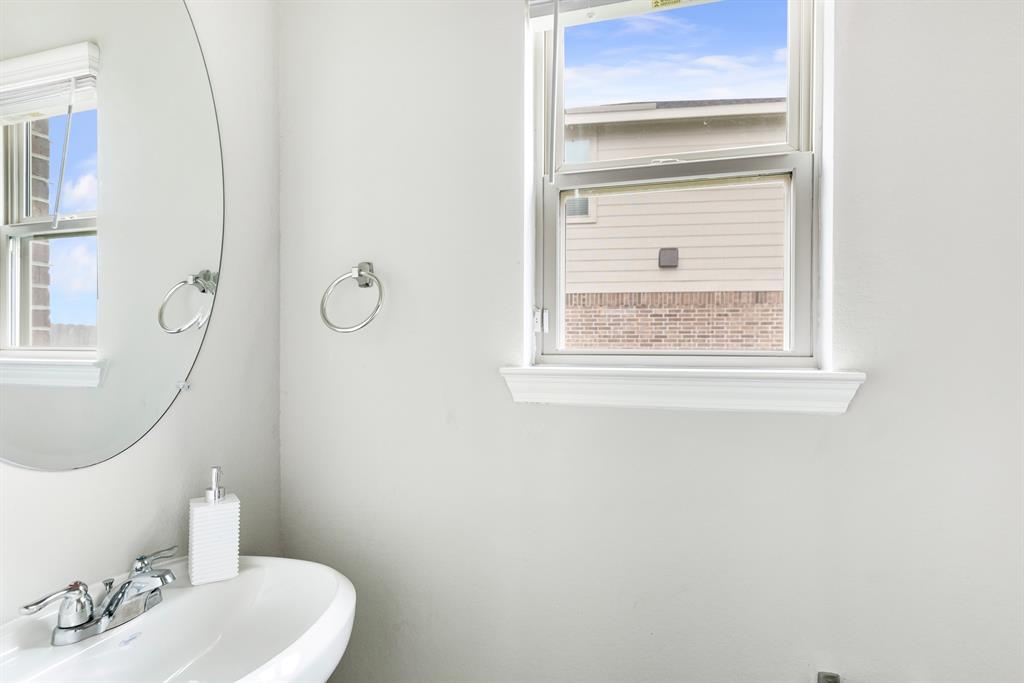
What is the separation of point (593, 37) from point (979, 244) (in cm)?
84

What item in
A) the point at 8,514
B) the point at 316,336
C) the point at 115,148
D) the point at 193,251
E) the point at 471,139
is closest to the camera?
the point at 8,514

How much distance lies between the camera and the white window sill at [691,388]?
3.38 feet

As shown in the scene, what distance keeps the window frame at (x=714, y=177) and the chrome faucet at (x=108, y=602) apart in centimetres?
80

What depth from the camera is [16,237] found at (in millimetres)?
866

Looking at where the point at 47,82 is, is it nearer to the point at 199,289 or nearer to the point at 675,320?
the point at 199,289

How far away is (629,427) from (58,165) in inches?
41.9

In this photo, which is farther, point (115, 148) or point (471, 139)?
point (471, 139)

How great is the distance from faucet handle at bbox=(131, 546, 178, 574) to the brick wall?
85cm

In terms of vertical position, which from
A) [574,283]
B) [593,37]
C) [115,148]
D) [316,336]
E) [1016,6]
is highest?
[593,37]

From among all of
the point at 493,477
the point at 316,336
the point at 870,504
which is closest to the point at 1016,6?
the point at 870,504

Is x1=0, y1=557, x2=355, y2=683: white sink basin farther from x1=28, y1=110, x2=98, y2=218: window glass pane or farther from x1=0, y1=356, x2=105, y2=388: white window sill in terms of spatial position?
x1=28, y1=110, x2=98, y2=218: window glass pane

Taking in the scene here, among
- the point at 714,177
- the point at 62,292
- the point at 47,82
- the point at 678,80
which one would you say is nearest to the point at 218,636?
the point at 62,292

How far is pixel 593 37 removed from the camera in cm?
129

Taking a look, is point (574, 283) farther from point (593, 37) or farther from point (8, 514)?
point (8, 514)
